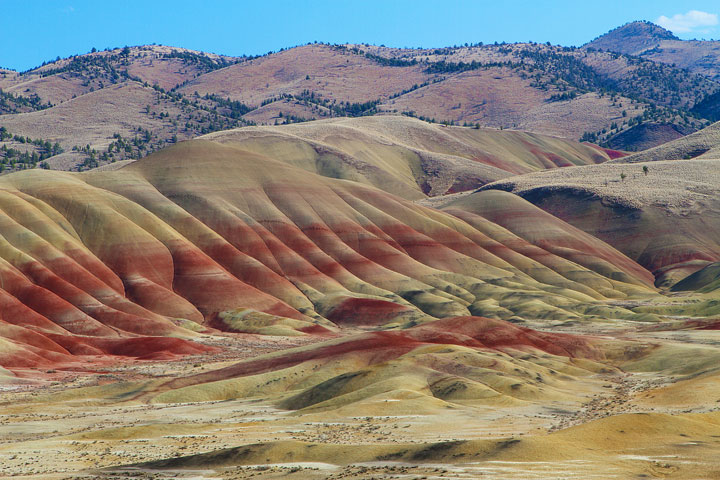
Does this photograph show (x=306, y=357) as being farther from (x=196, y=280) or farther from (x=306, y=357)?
(x=196, y=280)

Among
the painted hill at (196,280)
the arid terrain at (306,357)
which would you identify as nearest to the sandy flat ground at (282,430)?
the arid terrain at (306,357)

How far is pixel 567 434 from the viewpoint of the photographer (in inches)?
2003

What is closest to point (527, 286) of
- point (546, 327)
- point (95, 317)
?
point (546, 327)

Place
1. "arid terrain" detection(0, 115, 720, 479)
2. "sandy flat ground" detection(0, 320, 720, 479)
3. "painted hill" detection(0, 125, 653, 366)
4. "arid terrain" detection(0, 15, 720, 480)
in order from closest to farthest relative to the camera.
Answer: "sandy flat ground" detection(0, 320, 720, 479), "arid terrain" detection(0, 15, 720, 480), "arid terrain" detection(0, 115, 720, 479), "painted hill" detection(0, 125, 653, 366)

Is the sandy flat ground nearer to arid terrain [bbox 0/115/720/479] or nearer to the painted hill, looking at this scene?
arid terrain [bbox 0/115/720/479]

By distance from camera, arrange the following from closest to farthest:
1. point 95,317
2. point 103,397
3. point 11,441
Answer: point 11,441, point 103,397, point 95,317

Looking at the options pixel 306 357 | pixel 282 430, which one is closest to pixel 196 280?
pixel 306 357

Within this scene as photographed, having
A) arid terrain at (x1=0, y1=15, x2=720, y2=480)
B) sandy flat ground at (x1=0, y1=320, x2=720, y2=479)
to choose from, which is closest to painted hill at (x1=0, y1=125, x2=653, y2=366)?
arid terrain at (x1=0, y1=15, x2=720, y2=480)

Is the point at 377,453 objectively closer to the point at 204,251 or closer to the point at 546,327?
the point at 546,327

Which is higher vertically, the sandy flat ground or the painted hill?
the painted hill

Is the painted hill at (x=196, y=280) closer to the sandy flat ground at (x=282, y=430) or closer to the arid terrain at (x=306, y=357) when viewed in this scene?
the arid terrain at (x=306, y=357)

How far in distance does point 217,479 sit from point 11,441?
89.9 feet

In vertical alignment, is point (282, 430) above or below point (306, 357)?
below

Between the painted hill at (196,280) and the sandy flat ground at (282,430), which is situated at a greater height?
the painted hill at (196,280)
